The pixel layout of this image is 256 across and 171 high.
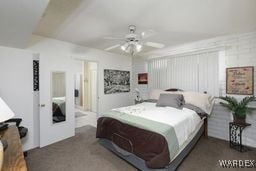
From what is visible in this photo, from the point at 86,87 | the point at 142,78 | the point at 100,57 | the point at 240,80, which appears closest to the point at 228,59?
the point at 240,80

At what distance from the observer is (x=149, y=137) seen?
1.97 m

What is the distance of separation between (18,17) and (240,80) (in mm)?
4019


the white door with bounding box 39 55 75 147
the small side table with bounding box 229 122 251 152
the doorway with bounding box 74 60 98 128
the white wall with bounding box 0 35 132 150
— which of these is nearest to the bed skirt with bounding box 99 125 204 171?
the small side table with bounding box 229 122 251 152

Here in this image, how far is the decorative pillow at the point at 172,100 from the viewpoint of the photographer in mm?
3163

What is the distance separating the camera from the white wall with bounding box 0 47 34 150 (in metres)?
2.60

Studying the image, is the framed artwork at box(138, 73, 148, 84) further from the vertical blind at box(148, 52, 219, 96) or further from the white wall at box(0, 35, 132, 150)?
the white wall at box(0, 35, 132, 150)

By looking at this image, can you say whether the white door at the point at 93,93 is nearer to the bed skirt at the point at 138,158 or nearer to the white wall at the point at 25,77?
the white wall at the point at 25,77

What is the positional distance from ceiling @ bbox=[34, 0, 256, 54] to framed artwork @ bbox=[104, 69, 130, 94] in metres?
1.61

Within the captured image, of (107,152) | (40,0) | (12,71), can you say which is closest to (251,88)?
(107,152)

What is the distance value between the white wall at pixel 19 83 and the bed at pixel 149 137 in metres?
1.52

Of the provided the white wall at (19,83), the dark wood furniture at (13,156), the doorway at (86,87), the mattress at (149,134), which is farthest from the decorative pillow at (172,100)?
the doorway at (86,87)

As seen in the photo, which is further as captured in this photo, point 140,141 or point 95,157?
point 95,157

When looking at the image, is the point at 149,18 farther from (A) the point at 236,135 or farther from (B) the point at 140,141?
(A) the point at 236,135

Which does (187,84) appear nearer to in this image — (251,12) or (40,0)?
(251,12)
